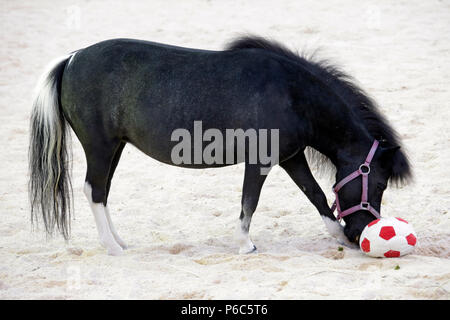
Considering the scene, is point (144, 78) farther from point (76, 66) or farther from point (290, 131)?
point (290, 131)

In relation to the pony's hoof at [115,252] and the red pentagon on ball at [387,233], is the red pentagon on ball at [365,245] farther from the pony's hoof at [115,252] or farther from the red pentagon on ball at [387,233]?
the pony's hoof at [115,252]

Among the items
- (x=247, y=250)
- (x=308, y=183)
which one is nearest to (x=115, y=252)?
(x=247, y=250)

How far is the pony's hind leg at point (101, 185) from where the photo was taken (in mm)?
4559

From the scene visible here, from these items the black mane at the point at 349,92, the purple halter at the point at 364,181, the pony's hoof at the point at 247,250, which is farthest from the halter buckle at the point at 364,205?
the pony's hoof at the point at 247,250

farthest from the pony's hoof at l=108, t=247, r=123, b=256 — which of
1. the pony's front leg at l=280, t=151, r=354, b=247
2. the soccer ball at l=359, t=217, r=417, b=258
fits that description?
the soccer ball at l=359, t=217, r=417, b=258

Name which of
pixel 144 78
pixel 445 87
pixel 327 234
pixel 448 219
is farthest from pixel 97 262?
pixel 445 87

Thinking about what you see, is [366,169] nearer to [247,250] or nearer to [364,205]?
[364,205]

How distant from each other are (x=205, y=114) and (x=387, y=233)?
1.52 meters

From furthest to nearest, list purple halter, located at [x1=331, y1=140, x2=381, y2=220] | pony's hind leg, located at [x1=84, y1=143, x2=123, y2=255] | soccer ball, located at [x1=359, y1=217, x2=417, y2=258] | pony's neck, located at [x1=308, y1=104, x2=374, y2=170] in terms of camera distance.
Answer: pony's hind leg, located at [x1=84, y1=143, x2=123, y2=255], pony's neck, located at [x1=308, y1=104, x2=374, y2=170], purple halter, located at [x1=331, y1=140, x2=381, y2=220], soccer ball, located at [x1=359, y1=217, x2=417, y2=258]

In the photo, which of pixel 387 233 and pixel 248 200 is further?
pixel 248 200

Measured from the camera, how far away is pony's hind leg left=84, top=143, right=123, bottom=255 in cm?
456

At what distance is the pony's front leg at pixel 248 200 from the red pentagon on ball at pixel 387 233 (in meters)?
0.91

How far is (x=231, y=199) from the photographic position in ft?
19.2

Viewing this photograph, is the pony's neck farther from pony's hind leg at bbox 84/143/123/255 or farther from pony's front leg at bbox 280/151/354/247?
pony's hind leg at bbox 84/143/123/255
